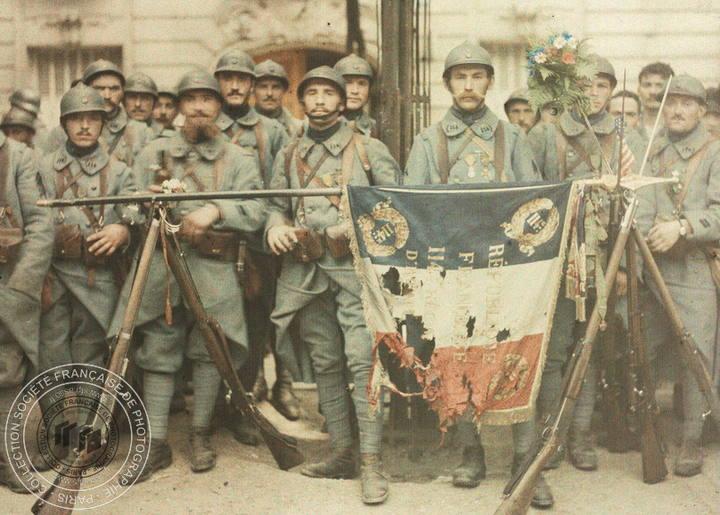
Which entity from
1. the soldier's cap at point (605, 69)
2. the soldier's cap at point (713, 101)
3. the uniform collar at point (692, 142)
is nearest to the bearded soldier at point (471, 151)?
the soldier's cap at point (605, 69)

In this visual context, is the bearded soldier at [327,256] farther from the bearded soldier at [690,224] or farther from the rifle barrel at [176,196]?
the bearded soldier at [690,224]

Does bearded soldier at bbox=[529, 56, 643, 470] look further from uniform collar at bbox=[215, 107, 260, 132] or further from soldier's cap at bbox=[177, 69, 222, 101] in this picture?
soldier's cap at bbox=[177, 69, 222, 101]

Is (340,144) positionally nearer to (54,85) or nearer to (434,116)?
(434,116)

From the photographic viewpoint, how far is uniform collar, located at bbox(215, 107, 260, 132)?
6324 mm

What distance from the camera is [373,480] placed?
203 inches

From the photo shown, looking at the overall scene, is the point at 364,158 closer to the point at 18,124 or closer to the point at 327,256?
the point at 327,256

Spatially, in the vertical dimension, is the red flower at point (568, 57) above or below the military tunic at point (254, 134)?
above

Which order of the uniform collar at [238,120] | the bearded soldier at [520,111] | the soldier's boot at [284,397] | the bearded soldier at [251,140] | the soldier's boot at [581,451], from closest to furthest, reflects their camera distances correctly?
the soldier's boot at [581,451], the bearded soldier at [251,140], the uniform collar at [238,120], the soldier's boot at [284,397], the bearded soldier at [520,111]

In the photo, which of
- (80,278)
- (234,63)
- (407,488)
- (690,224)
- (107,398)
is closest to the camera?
(107,398)

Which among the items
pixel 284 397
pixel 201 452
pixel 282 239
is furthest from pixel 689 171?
pixel 201 452

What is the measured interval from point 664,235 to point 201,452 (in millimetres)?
Answer: 3316

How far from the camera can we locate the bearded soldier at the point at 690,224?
216 inches

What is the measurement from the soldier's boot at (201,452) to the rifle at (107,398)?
3.51 feet

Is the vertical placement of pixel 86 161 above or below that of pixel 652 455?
above
